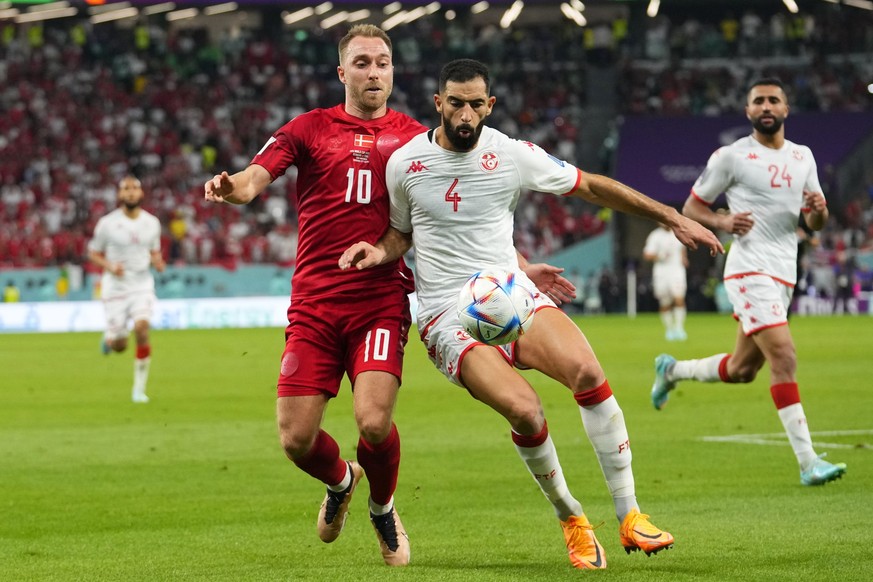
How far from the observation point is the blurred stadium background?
39.2m

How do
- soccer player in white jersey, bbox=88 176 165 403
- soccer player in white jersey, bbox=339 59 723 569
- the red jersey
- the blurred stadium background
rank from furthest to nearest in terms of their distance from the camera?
the blurred stadium background, soccer player in white jersey, bbox=88 176 165 403, the red jersey, soccer player in white jersey, bbox=339 59 723 569

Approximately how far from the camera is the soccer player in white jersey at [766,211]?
32.8 feet

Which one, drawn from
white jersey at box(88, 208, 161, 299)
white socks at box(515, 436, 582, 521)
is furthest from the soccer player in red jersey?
white jersey at box(88, 208, 161, 299)

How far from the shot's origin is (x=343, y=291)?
23.4 ft

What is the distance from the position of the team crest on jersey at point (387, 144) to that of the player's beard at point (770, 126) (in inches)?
150

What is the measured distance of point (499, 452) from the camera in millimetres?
11555

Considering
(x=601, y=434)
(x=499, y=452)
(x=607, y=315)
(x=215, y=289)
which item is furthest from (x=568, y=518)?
(x=607, y=315)

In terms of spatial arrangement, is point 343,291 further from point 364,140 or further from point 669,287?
point 669,287

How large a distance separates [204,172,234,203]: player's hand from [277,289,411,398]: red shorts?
884 mm

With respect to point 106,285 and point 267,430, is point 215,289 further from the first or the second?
point 267,430

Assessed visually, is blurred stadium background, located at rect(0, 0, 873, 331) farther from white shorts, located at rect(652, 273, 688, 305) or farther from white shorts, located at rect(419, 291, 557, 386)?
white shorts, located at rect(419, 291, 557, 386)

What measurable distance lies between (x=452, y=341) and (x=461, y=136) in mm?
975

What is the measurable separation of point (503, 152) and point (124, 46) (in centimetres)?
4143

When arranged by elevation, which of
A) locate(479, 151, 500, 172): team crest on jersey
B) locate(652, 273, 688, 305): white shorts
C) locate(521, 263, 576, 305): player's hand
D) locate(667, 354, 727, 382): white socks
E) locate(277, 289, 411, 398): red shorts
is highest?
locate(479, 151, 500, 172): team crest on jersey
